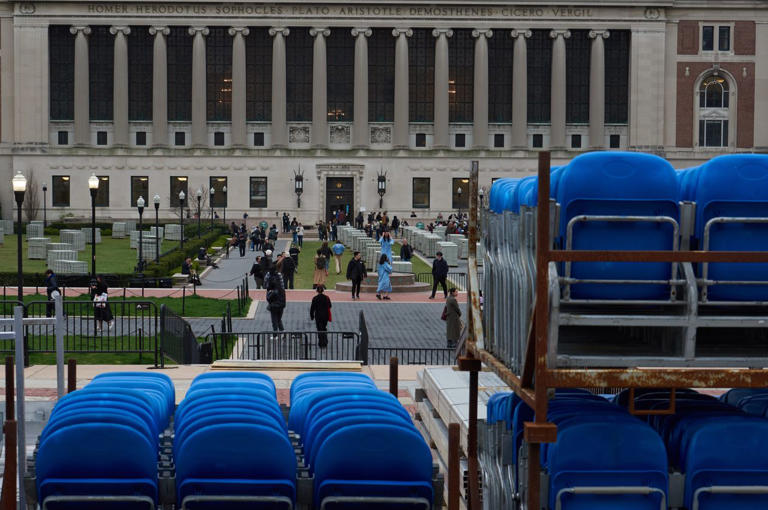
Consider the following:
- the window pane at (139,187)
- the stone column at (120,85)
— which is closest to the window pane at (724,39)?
the window pane at (139,187)

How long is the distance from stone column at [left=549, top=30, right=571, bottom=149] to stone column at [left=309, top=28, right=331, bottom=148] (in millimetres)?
19781

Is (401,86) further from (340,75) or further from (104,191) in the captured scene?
(104,191)

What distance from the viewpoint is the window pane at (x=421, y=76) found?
97.5m

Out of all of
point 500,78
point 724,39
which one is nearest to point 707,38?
point 724,39

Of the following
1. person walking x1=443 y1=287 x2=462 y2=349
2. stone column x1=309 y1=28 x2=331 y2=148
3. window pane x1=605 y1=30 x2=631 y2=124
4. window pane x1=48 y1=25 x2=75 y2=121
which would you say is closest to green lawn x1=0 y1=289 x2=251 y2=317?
person walking x1=443 y1=287 x2=462 y2=349

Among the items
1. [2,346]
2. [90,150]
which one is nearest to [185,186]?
[90,150]

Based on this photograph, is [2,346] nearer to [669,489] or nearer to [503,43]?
[669,489]

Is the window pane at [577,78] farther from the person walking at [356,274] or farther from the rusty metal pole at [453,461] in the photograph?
the rusty metal pole at [453,461]

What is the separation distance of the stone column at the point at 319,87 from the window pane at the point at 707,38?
3272 centimetres

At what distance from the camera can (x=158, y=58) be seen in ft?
310

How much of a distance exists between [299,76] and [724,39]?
37659 mm

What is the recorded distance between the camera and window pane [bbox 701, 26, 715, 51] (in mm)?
95875

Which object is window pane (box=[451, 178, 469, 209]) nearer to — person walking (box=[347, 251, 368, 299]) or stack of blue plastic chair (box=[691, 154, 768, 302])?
person walking (box=[347, 251, 368, 299])

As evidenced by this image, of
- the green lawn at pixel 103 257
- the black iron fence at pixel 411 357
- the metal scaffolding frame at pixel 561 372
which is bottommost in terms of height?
the black iron fence at pixel 411 357
